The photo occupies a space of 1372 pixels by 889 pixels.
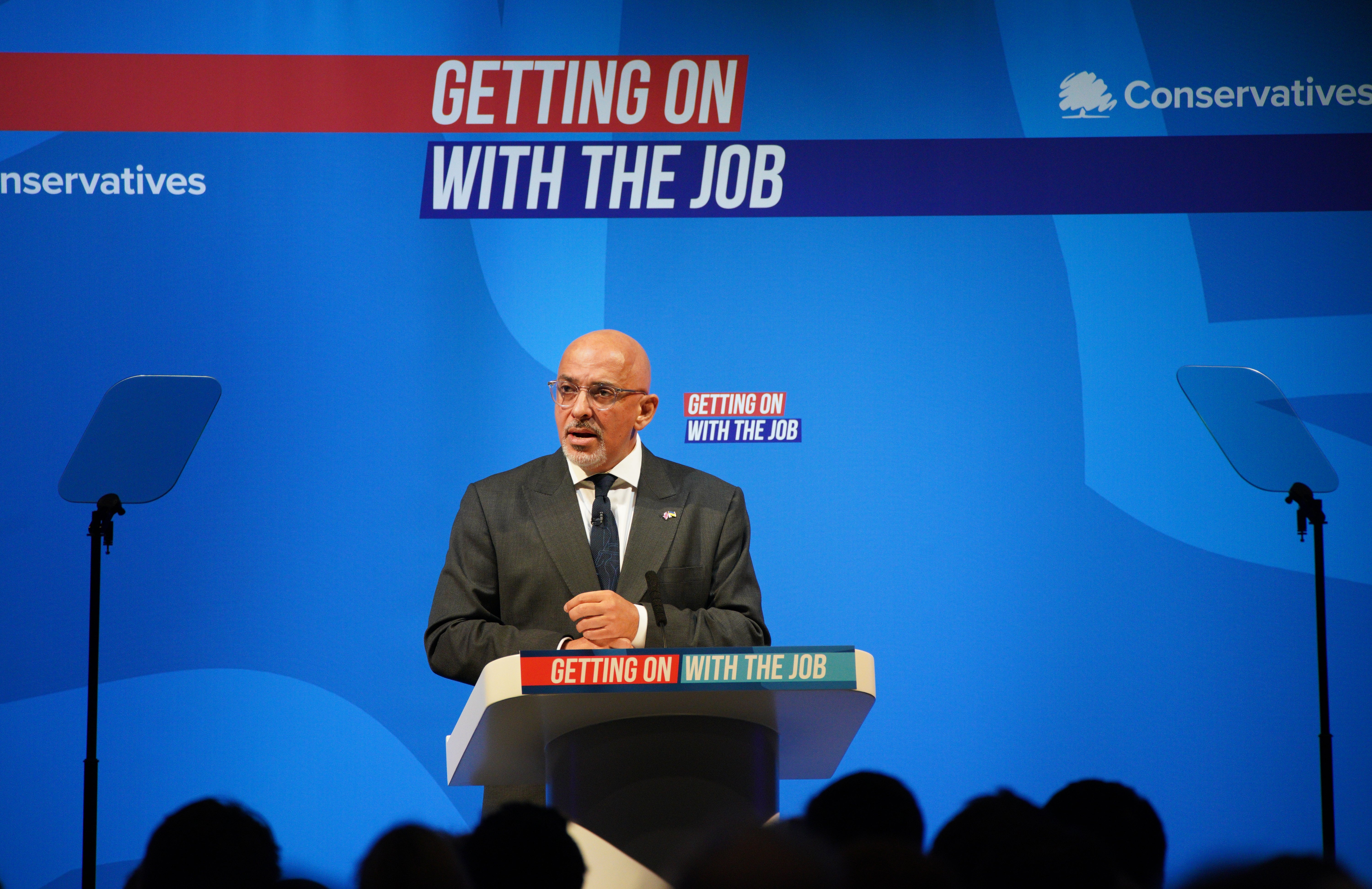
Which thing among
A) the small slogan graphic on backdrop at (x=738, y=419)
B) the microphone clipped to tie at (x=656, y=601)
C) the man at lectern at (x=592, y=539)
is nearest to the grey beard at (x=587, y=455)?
the man at lectern at (x=592, y=539)

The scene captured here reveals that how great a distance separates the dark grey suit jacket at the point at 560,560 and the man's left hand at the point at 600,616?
44 centimetres

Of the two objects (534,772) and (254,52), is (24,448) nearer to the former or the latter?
(254,52)

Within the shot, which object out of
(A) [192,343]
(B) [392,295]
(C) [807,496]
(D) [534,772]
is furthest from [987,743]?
(A) [192,343]

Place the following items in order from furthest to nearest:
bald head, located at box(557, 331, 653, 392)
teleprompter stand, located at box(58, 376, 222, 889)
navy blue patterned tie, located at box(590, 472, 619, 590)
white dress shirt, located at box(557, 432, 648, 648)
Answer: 1. teleprompter stand, located at box(58, 376, 222, 889)
2. bald head, located at box(557, 331, 653, 392)
3. white dress shirt, located at box(557, 432, 648, 648)
4. navy blue patterned tie, located at box(590, 472, 619, 590)

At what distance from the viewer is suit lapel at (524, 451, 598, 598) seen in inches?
127

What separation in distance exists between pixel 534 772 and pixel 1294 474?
8.92 feet

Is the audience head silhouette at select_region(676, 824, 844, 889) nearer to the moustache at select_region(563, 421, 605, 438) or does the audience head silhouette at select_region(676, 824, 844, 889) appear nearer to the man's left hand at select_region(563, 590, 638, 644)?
the man's left hand at select_region(563, 590, 638, 644)

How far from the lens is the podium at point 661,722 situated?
85.4 inches

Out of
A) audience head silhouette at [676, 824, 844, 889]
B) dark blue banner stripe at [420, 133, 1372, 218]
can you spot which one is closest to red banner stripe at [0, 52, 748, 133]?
dark blue banner stripe at [420, 133, 1372, 218]

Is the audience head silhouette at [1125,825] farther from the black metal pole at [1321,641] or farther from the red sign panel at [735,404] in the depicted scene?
the red sign panel at [735,404]

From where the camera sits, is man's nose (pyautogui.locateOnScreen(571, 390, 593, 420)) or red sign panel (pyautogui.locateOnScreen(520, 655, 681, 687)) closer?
red sign panel (pyautogui.locateOnScreen(520, 655, 681, 687))

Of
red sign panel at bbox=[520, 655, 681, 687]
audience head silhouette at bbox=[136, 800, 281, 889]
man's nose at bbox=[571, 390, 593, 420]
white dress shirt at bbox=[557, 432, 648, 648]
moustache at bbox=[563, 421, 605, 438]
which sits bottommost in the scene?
audience head silhouette at bbox=[136, 800, 281, 889]

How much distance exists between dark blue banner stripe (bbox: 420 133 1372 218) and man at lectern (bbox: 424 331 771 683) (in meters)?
1.36

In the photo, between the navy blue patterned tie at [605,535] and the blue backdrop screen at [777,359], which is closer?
the navy blue patterned tie at [605,535]
